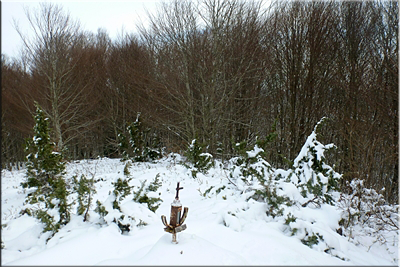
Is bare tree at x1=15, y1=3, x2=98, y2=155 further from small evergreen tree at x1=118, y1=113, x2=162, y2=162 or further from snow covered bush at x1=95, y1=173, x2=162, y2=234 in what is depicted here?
snow covered bush at x1=95, y1=173, x2=162, y2=234

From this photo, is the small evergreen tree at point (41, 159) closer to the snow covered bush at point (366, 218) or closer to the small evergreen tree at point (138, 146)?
the snow covered bush at point (366, 218)

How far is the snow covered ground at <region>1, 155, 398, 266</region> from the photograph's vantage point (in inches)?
77.6

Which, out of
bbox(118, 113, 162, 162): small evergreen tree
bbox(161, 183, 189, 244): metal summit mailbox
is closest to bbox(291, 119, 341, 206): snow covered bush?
bbox(161, 183, 189, 244): metal summit mailbox

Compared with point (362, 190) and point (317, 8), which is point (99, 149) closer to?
point (317, 8)

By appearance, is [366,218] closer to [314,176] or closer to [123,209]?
[314,176]

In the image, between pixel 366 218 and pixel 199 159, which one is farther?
pixel 199 159

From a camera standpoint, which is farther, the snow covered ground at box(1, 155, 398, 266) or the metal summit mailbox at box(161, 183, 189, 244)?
the metal summit mailbox at box(161, 183, 189, 244)

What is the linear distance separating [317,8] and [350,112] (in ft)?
13.1

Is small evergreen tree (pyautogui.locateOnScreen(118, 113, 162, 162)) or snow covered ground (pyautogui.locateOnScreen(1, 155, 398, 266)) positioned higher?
small evergreen tree (pyautogui.locateOnScreen(118, 113, 162, 162))

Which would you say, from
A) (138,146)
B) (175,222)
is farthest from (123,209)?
(138,146)

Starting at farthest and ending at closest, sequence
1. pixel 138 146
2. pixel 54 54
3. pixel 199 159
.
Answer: pixel 138 146 → pixel 54 54 → pixel 199 159

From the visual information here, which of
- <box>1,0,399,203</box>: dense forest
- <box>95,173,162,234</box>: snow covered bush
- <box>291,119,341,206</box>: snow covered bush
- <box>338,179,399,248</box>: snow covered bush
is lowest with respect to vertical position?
<box>338,179,399,248</box>: snow covered bush

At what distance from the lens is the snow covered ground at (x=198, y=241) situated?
1972 millimetres

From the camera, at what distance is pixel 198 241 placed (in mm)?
2352
